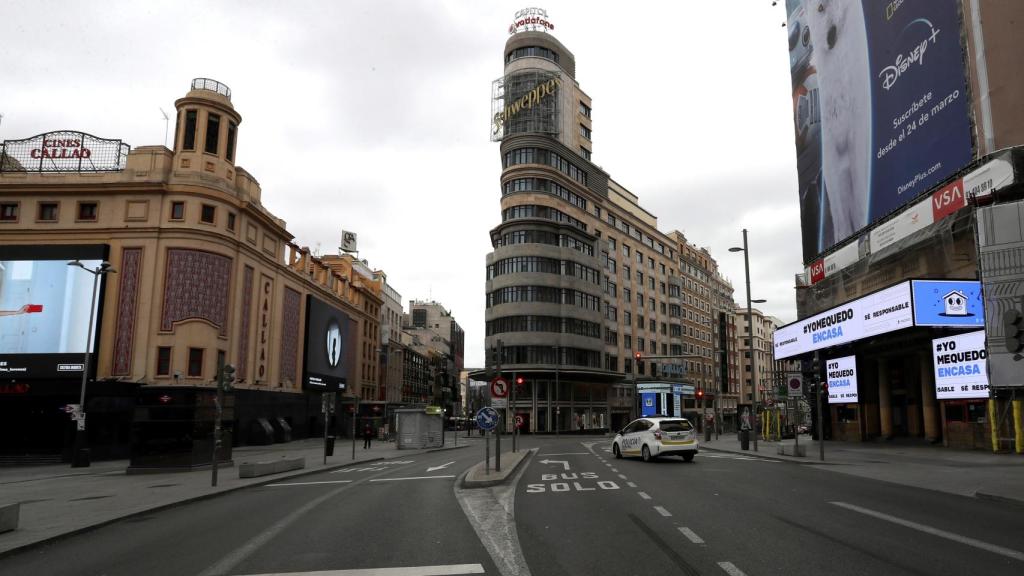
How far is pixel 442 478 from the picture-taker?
18516mm

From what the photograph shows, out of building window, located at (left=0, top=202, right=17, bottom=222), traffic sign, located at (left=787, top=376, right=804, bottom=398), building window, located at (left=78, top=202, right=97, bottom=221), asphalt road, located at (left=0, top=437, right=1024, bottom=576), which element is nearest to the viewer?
asphalt road, located at (left=0, top=437, right=1024, bottom=576)

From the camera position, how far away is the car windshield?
22219mm

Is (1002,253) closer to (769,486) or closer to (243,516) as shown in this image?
(769,486)

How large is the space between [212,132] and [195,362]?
533 inches

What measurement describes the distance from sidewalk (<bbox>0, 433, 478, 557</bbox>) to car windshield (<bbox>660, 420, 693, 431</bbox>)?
12010 millimetres

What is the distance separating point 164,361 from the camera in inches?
1430

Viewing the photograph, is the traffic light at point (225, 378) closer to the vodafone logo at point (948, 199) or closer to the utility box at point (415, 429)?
the utility box at point (415, 429)

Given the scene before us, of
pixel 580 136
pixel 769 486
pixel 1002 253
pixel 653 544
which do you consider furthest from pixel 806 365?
pixel 580 136

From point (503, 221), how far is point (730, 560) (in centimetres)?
6352

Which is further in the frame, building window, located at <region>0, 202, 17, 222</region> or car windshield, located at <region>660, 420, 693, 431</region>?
building window, located at <region>0, 202, 17, 222</region>

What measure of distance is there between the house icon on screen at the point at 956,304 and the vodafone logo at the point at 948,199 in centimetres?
331

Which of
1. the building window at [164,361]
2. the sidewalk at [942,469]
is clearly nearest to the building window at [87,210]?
the building window at [164,361]

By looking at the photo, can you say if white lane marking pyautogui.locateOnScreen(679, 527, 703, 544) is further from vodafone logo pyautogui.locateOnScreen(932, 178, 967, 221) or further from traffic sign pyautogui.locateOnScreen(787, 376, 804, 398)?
vodafone logo pyautogui.locateOnScreen(932, 178, 967, 221)

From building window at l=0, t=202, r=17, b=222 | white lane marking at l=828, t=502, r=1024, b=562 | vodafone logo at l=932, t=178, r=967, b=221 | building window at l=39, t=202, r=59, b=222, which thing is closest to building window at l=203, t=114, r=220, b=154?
building window at l=39, t=202, r=59, b=222
